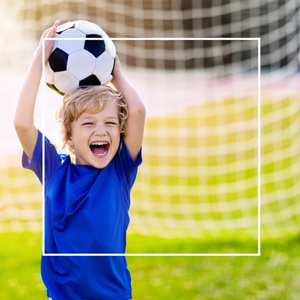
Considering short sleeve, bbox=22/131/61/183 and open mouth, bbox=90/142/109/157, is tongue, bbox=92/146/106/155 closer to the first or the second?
open mouth, bbox=90/142/109/157

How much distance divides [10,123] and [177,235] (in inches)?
116

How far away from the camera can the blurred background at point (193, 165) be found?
2902mm

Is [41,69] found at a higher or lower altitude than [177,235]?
higher

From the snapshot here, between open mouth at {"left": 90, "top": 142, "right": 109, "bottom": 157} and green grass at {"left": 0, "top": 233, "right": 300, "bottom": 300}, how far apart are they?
4.70ft

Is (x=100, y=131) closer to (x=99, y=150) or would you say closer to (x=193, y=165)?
(x=99, y=150)

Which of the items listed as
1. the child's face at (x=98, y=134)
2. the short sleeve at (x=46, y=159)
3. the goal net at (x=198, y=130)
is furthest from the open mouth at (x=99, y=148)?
the goal net at (x=198, y=130)

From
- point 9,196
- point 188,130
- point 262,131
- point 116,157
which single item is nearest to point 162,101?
point 188,130

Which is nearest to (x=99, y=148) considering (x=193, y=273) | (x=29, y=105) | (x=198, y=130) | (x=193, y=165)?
(x=29, y=105)

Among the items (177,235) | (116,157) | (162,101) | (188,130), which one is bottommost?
(177,235)

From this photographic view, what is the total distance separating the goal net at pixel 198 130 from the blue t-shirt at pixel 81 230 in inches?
76.5

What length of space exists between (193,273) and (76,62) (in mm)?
1986

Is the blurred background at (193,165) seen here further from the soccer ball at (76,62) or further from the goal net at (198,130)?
the soccer ball at (76,62)

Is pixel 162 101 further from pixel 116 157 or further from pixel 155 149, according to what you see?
pixel 116 157

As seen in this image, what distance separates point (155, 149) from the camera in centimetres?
515
